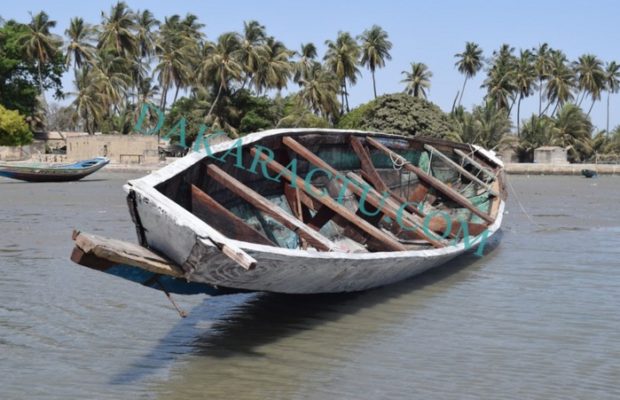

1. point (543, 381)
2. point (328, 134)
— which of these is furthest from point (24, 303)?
point (543, 381)

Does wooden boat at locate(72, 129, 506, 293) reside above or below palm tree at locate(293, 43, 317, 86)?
below

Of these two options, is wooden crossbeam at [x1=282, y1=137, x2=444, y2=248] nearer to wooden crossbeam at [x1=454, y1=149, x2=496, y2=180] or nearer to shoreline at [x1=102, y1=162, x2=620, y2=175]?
wooden crossbeam at [x1=454, y1=149, x2=496, y2=180]

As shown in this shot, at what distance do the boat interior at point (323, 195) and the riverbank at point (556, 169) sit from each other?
41.9m

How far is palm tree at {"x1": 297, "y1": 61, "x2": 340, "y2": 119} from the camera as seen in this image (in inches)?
2247

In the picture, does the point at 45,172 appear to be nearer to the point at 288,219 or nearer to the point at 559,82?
the point at 288,219

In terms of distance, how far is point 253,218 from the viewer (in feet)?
25.0

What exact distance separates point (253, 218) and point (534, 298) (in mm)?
3182

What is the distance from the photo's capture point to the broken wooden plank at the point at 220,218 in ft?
19.8

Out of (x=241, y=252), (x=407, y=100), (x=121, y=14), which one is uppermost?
(x=121, y=14)

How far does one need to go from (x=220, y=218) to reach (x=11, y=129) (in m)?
46.4

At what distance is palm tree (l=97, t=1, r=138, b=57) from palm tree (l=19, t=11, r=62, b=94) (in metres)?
4.12

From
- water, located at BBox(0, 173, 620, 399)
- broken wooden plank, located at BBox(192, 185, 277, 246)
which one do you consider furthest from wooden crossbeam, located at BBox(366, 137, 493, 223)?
broken wooden plank, located at BBox(192, 185, 277, 246)

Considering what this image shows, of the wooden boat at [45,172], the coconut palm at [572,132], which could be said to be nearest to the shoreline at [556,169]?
the coconut palm at [572,132]

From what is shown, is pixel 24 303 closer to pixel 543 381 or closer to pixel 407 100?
pixel 543 381
